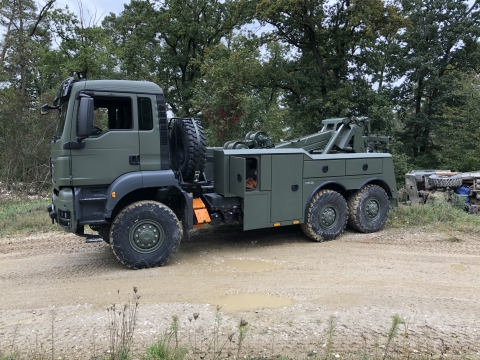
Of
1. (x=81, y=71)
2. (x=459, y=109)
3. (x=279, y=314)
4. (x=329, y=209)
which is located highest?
(x=81, y=71)

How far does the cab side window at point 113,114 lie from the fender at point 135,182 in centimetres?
78

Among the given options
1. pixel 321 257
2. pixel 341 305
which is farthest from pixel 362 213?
pixel 341 305

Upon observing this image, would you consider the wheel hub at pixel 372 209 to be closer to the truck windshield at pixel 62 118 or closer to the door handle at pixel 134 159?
the door handle at pixel 134 159

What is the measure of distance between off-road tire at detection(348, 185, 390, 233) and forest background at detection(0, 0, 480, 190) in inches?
305

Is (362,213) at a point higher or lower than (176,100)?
lower

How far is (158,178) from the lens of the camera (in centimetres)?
673

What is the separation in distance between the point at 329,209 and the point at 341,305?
365 cm

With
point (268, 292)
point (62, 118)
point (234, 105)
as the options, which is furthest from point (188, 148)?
point (234, 105)

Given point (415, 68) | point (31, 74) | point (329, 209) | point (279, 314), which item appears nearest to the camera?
point (279, 314)

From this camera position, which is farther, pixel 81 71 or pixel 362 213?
pixel 81 71

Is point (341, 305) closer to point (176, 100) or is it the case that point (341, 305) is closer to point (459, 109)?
point (459, 109)

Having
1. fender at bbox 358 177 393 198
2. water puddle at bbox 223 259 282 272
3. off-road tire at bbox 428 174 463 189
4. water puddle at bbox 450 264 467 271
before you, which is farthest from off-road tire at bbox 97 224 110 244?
off-road tire at bbox 428 174 463 189

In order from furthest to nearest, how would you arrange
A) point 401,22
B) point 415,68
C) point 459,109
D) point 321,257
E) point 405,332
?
point 415,68 < point 459,109 < point 401,22 < point 321,257 < point 405,332

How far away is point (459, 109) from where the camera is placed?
21422mm
